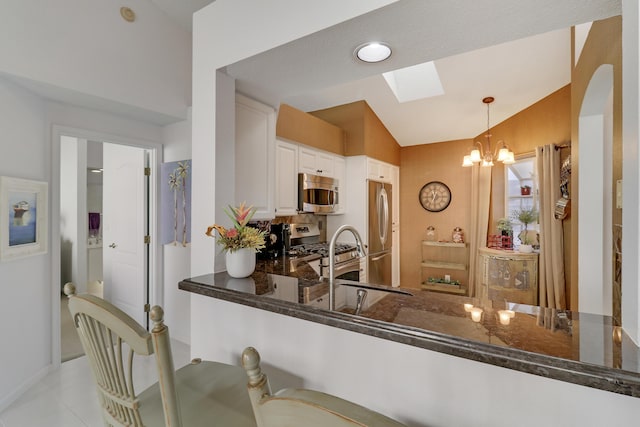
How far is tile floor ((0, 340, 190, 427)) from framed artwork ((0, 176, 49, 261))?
3.56 feet

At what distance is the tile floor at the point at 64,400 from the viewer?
2.09 m

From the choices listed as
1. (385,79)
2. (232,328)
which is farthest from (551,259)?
(232,328)

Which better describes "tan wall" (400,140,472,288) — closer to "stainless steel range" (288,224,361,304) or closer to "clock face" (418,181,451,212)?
"clock face" (418,181,451,212)

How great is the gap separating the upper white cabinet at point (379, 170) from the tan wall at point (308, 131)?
45 centimetres

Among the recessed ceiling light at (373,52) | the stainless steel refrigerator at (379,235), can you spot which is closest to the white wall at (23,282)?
the recessed ceiling light at (373,52)

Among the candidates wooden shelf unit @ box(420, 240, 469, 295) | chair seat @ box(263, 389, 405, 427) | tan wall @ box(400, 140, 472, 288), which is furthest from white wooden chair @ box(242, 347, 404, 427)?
tan wall @ box(400, 140, 472, 288)

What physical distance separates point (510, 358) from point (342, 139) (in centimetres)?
387

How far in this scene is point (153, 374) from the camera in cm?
268

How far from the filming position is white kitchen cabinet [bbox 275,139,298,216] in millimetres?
3211

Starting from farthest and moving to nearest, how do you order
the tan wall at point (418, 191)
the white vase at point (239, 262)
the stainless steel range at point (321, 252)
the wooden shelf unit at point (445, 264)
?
the tan wall at point (418, 191), the wooden shelf unit at point (445, 264), the stainless steel range at point (321, 252), the white vase at point (239, 262)

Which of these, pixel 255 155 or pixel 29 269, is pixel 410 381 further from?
pixel 29 269

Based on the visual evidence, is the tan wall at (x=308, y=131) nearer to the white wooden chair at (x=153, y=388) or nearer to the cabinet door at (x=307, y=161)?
the cabinet door at (x=307, y=161)

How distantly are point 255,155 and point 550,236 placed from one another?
10.6 ft

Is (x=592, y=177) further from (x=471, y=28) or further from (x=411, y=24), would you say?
(x=411, y=24)
